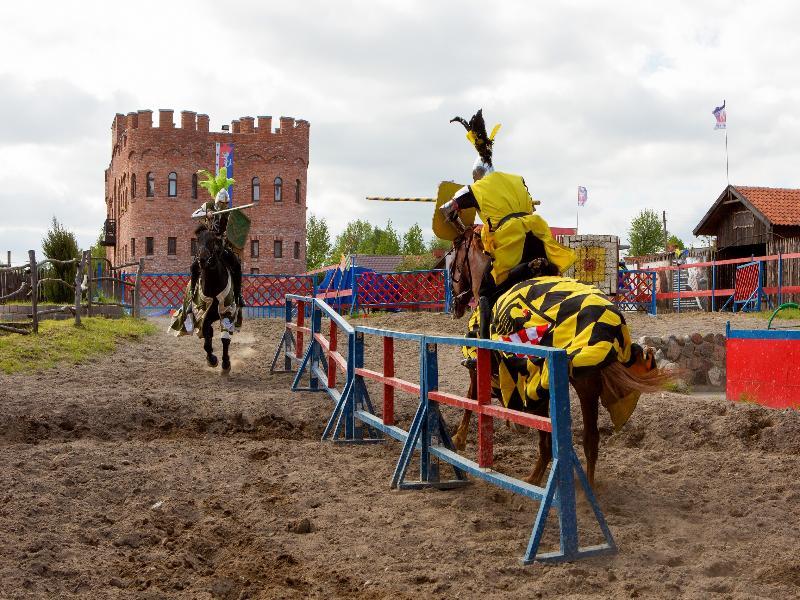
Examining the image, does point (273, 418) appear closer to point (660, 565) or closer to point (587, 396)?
point (587, 396)

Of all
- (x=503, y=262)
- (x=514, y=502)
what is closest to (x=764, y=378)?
(x=503, y=262)

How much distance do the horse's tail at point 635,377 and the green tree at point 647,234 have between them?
222 feet

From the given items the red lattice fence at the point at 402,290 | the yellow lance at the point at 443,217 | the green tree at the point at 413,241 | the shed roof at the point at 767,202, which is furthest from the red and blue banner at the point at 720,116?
the green tree at the point at 413,241

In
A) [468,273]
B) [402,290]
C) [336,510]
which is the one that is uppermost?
[468,273]

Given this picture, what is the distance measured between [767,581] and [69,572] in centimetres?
330

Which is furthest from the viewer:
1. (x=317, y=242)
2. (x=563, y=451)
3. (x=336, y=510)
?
(x=317, y=242)

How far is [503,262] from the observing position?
619 cm

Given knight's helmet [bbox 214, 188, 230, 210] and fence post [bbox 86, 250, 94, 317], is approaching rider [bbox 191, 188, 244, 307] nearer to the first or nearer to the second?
knight's helmet [bbox 214, 188, 230, 210]

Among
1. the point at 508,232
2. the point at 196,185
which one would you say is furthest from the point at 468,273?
the point at 196,185

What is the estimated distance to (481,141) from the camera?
7.18 meters

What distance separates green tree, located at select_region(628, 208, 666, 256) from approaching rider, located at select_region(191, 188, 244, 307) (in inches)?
2431

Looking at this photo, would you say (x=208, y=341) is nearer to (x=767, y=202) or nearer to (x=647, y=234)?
(x=767, y=202)

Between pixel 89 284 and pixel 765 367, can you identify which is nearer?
pixel 765 367

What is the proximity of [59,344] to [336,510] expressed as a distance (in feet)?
32.0
